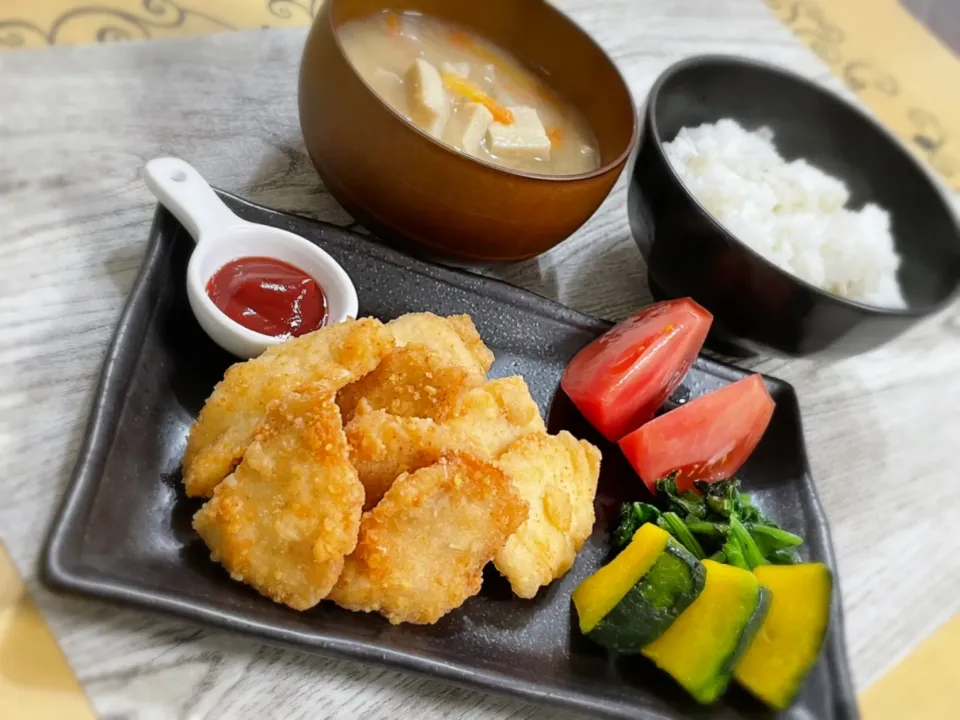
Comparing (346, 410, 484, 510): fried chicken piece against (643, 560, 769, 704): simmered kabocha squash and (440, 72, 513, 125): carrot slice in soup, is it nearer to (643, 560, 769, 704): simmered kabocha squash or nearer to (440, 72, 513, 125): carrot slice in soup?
(643, 560, 769, 704): simmered kabocha squash

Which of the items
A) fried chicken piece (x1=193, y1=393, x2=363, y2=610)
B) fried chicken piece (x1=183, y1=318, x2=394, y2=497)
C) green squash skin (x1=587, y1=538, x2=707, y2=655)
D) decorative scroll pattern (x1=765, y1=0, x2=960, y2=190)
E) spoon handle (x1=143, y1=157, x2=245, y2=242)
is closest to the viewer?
fried chicken piece (x1=193, y1=393, x2=363, y2=610)

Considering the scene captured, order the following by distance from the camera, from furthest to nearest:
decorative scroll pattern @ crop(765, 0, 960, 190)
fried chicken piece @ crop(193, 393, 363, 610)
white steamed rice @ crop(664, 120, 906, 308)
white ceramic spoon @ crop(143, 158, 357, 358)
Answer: decorative scroll pattern @ crop(765, 0, 960, 190)
white steamed rice @ crop(664, 120, 906, 308)
white ceramic spoon @ crop(143, 158, 357, 358)
fried chicken piece @ crop(193, 393, 363, 610)

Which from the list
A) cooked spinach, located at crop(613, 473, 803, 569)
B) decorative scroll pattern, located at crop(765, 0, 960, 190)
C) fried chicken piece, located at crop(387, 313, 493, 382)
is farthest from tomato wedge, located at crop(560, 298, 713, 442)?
decorative scroll pattern, located at crop(765, 0, 960, 190)

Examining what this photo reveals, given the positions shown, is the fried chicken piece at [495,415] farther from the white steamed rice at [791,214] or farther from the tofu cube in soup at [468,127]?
the white steamed rice at [791,214]

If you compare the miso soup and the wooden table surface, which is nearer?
the wooden table surface

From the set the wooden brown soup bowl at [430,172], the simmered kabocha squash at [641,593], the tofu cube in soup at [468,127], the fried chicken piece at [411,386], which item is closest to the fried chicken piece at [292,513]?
the fried chicken piece at [411,386]

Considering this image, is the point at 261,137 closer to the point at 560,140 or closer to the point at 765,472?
the point at 560,140

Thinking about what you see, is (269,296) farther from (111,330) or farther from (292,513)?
(292,513)

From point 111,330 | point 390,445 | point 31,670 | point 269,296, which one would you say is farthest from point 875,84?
point 31,670
